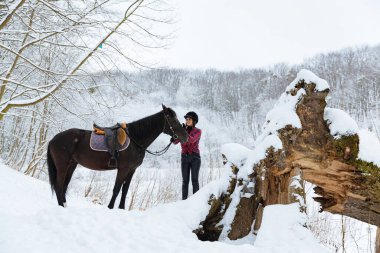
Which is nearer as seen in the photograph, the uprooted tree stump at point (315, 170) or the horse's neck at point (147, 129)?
the uprooted tree stump at point (315, 170)

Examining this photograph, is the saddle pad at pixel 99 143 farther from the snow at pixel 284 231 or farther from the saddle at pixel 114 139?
the snow at pixel 284 231

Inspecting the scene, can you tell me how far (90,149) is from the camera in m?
5.25

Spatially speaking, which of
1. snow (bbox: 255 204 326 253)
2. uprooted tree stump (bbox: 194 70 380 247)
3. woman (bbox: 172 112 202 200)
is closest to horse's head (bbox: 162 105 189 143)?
woman (bbox: 172 112 202 200)

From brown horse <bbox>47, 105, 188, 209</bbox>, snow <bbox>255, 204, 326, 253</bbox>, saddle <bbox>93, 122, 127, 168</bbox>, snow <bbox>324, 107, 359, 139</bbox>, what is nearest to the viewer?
snow <bbox>255, 204, 326, 253</bbox>

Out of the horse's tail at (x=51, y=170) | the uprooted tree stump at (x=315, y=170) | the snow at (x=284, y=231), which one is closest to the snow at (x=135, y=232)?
the snow at (x=284, y=231)

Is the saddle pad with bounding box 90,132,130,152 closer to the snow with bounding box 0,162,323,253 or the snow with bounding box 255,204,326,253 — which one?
the snow with bounding box 0,162,323,253

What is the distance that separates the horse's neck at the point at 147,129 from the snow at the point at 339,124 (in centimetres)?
286

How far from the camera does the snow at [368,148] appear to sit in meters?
3.30

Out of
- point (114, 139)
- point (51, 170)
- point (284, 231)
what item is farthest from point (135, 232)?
point (51, 170)

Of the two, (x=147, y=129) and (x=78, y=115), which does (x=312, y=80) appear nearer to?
(x=147, y=129)

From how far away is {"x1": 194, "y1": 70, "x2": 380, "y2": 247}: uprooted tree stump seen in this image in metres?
3.32

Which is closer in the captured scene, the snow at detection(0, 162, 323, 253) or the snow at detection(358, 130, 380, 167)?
the snow at detection(0, 162, 323, 253)

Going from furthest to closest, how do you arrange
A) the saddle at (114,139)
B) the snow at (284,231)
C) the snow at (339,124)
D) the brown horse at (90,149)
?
the brown horse at (90,149)
the saddle at (114,139)
the snow at (339,124)
the snow at (284,231)

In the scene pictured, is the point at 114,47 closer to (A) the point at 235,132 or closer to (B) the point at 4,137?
(B) the point at 4,137
